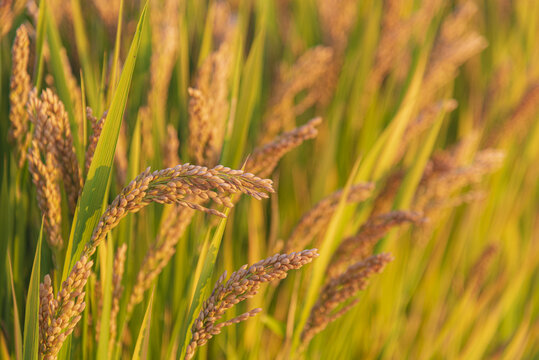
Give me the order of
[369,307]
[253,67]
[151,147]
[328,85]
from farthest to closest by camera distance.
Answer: [328,85] → [369,307] → [253,67] → [151,147]

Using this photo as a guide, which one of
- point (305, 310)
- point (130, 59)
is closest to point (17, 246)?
point (130, 59)

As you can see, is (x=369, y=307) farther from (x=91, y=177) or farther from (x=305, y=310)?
(x=91, y=177)

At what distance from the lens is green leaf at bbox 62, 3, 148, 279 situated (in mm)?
815

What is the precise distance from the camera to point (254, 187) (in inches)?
28.7

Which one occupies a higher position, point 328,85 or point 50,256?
point 328,85

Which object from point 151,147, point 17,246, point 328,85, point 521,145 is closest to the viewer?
point 17,246

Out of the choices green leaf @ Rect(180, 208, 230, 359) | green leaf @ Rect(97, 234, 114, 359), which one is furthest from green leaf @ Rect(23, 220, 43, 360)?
green leaf @ Rect(180, 208, 230, 359)

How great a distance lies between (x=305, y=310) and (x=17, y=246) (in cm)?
66

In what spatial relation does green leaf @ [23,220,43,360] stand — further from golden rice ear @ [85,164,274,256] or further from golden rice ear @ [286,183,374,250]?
golden rice ear @ [286,183,374,250]

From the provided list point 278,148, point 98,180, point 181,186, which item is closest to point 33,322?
point 98,180

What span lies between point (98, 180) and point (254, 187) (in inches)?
11.3

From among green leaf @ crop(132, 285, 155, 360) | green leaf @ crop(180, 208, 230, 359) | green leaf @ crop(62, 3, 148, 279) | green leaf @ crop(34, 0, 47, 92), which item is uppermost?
green leaf @ crop(34, 0, 47, 92)

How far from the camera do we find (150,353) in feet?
3.68

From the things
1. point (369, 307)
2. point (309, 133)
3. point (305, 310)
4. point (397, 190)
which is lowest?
point (369, 307)
